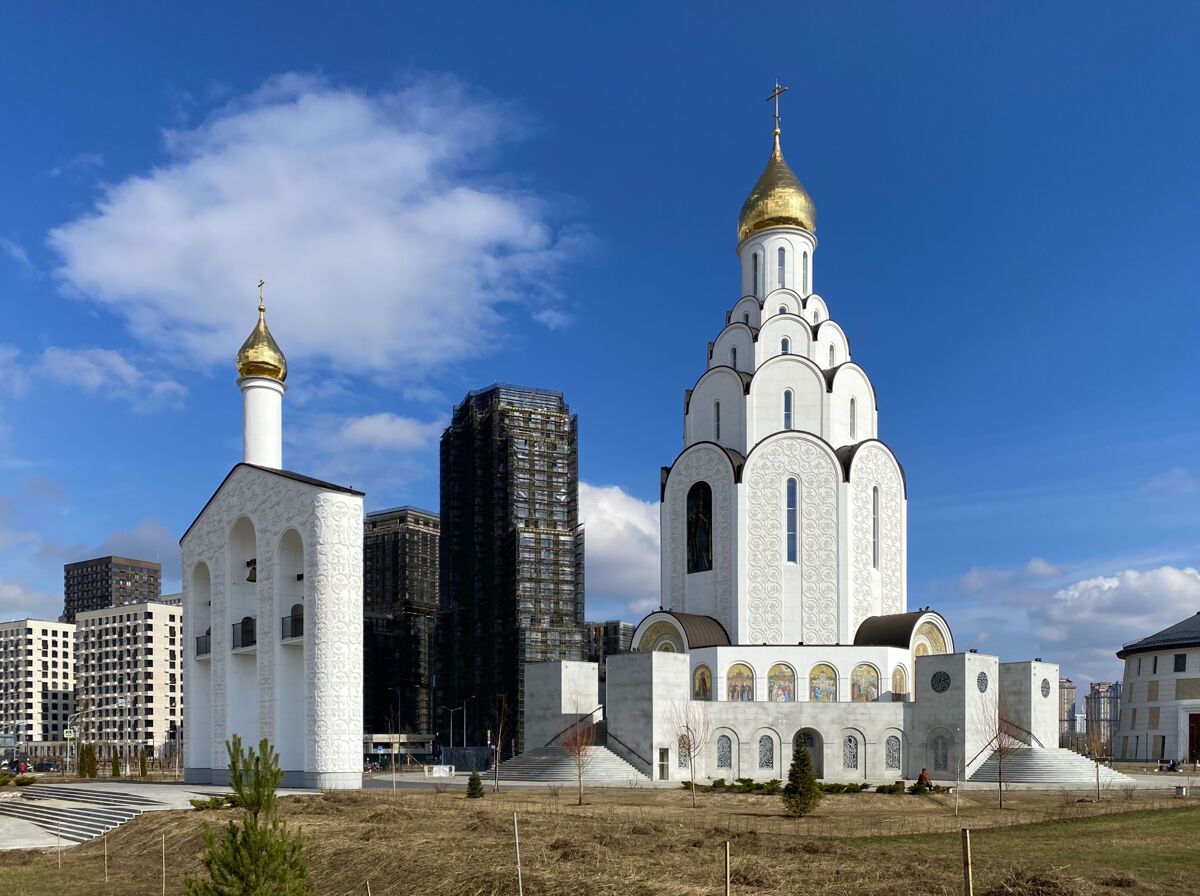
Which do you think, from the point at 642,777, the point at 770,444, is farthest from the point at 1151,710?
the point at 642,777

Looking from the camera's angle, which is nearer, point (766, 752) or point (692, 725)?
point (692, 725)

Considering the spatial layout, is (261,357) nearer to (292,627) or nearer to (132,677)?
(292,627)

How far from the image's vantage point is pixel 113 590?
151 m

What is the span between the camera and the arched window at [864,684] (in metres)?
40.5

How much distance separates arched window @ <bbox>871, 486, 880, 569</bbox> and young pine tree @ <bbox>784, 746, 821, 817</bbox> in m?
21.0

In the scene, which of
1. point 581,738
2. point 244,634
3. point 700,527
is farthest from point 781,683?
point 244,634

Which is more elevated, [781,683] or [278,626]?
[278,626]

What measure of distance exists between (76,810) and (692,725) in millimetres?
19700

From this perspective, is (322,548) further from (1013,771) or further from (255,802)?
(1013,771)

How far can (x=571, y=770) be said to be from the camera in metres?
37.3

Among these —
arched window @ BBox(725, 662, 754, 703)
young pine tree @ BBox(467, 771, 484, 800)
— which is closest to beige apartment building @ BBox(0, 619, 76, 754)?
arched window @ BBox(725, 662, 754, 703)

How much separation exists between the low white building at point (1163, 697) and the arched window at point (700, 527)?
2851cm

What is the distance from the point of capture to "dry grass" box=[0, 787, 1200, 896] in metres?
14.3

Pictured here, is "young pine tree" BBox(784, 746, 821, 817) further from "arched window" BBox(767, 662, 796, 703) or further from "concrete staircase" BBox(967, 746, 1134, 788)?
"arched window" BBox(767, 662, 796, 703)
